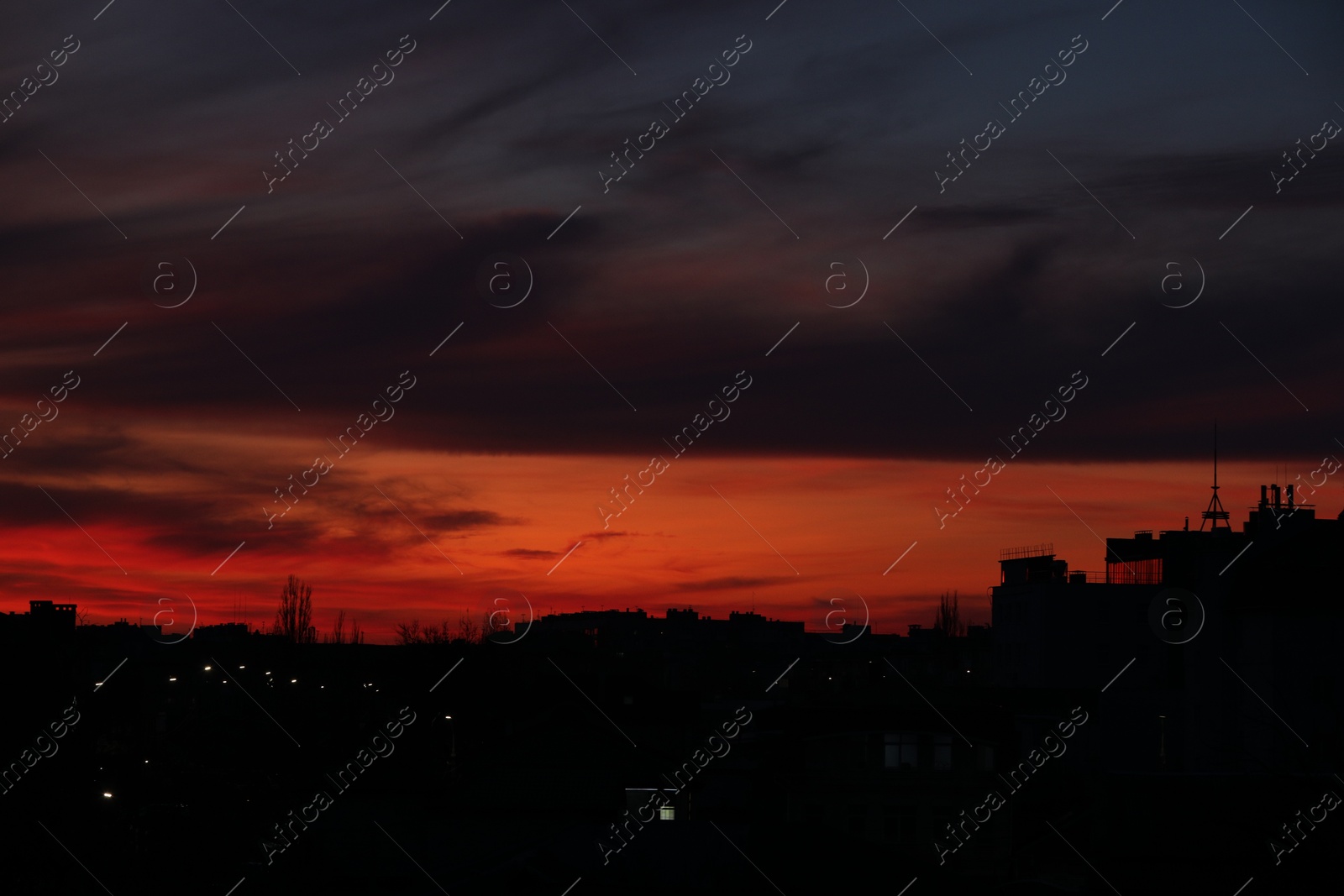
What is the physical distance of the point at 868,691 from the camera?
55438mm

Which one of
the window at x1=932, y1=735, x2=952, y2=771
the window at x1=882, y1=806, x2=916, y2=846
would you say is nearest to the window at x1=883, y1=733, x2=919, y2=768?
the window at x1=932, y1=735, x2=952, y2=771

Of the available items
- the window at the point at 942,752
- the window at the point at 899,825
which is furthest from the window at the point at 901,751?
the window at the point at 899,825

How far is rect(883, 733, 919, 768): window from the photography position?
170 feet

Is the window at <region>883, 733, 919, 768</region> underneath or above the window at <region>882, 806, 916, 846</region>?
above

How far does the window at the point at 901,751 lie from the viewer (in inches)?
2037

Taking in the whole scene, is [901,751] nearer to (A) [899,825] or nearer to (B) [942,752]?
(B) [942,752]

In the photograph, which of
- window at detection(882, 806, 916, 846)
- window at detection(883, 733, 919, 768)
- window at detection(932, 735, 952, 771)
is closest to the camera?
window at detection(882, 806, 916, 846)

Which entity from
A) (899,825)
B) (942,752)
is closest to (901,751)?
(942,752)

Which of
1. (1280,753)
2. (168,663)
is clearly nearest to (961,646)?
(168,663)

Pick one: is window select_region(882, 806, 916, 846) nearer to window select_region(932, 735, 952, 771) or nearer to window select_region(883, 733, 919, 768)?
window select_region(883, 733, 919, 768)

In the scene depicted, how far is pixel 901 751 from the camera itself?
51906 millimetres

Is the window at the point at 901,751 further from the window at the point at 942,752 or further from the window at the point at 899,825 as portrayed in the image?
the window at the point at 899,825

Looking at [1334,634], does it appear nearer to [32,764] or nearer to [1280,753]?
[1280,753]

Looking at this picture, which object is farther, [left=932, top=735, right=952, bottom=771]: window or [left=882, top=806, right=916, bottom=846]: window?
[left=932, top=735, right=952, bottom=771]: window
